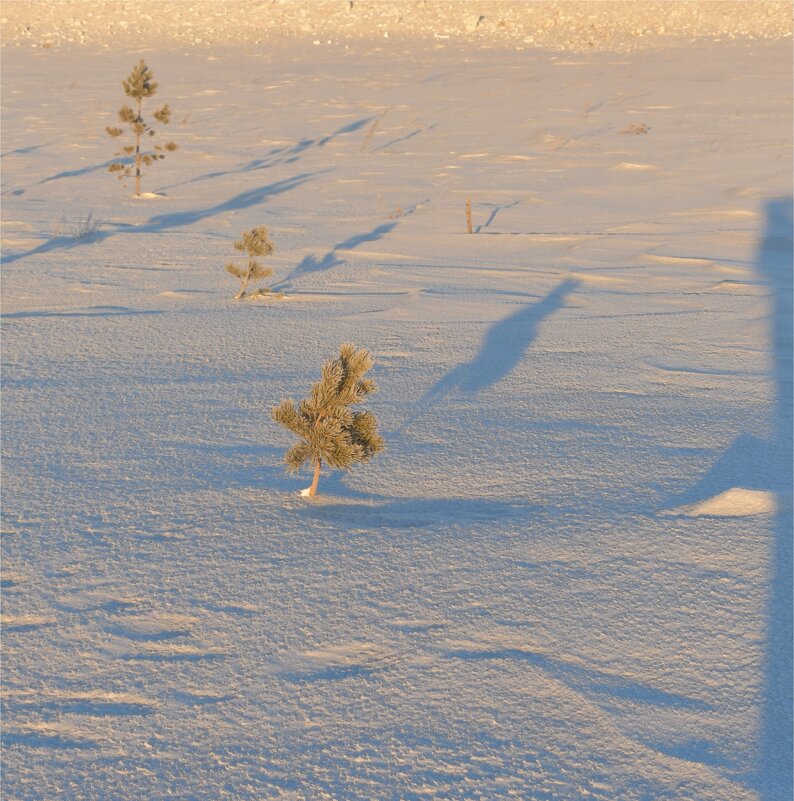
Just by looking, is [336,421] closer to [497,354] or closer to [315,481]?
[315,481]

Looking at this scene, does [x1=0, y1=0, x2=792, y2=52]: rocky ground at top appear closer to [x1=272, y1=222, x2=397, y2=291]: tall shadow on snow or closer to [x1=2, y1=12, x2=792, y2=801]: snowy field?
[x1=272, y1=222, x2=397, y2=291]: tall shadow on snow

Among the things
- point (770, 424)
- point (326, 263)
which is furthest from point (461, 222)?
point (770, 424)

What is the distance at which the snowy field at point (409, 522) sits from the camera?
2037mm

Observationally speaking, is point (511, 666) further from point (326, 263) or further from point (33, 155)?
point (33, 155)

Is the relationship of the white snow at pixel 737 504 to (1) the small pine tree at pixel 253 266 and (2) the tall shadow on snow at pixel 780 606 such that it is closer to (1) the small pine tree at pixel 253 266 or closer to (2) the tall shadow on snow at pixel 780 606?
(2) the tall shadow on snow at pixel 780 606

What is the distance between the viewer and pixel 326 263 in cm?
717

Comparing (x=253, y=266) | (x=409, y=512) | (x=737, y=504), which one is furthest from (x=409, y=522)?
(x=253, y=266)

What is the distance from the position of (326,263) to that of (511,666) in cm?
521

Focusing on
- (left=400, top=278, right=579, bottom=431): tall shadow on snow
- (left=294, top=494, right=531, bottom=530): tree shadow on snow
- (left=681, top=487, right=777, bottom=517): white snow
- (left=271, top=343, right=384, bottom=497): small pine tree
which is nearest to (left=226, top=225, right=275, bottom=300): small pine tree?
(left=400, top=278, right=579, bottom=431): tall shadow on snow

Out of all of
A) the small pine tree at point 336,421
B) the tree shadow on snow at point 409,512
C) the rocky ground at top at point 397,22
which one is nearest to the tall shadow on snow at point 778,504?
the tree shadow on snow at point 409,512

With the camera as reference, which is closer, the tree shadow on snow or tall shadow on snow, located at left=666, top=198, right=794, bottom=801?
tall shadow on snow, located at left=666, top=198, right=794, bottom=801

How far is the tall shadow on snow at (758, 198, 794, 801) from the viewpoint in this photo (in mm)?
1977

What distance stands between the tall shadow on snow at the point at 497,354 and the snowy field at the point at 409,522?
0.10 feet

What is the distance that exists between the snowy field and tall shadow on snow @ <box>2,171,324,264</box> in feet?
0.37
